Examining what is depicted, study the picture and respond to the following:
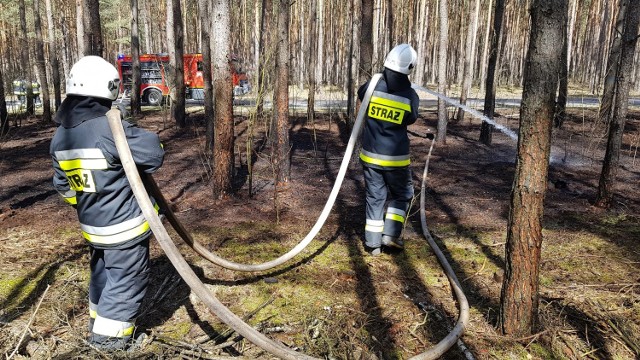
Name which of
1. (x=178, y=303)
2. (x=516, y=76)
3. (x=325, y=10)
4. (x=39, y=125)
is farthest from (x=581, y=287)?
(x=516, y=76)

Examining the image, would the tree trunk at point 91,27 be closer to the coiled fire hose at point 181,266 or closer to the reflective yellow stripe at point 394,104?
the reflective yellow stripe at point 394,104

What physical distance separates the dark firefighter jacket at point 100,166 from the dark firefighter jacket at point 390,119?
7.62ft

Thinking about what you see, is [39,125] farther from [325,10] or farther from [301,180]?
[325,10]

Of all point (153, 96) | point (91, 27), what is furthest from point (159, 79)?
point (91, 27)

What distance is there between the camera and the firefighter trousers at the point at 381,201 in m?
4.36

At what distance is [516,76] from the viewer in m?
37.3

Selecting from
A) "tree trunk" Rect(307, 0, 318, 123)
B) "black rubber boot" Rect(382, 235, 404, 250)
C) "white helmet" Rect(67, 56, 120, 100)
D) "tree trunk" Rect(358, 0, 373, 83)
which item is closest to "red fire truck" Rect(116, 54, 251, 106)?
"tree trunk" Rect(307, 0, 318, 123)

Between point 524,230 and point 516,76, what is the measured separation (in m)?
38.9

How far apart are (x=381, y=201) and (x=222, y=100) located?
251 cm

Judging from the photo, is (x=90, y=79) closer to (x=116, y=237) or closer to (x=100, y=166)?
(x=100, y=166)

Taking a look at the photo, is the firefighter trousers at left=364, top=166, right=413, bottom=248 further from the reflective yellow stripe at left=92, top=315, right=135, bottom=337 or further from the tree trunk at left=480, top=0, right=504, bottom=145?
the tree trunk at left=480, top=0, right=504, bottom=145

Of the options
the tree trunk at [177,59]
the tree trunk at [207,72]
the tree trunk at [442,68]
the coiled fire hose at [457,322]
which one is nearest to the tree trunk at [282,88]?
the tree trunk at [207,72]

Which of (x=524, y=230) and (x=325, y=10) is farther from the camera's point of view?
(x=325, y=10)

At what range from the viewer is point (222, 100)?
5570 mm
